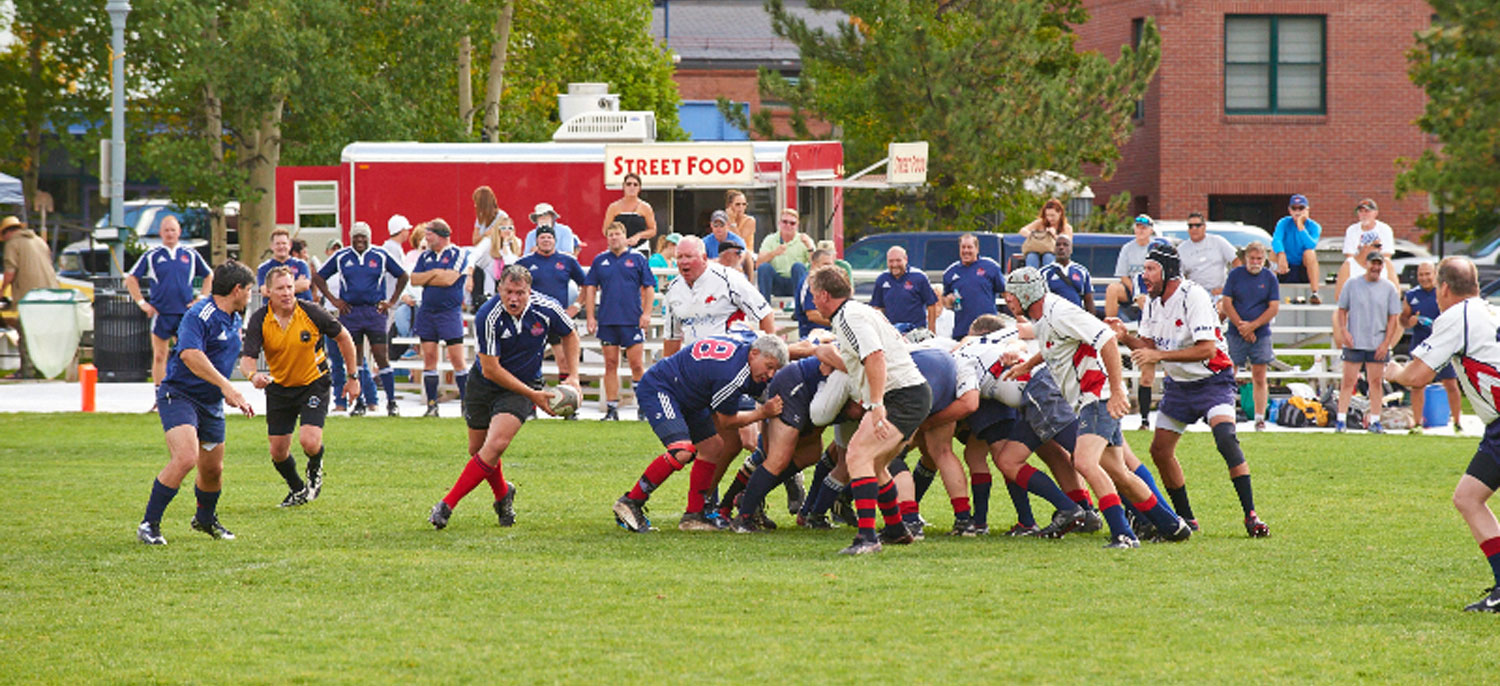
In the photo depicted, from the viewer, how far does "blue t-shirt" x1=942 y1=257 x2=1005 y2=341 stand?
17.0 meters

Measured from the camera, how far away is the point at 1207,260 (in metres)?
17.7

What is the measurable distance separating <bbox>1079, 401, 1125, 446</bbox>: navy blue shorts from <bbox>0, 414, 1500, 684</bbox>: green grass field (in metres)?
0.64

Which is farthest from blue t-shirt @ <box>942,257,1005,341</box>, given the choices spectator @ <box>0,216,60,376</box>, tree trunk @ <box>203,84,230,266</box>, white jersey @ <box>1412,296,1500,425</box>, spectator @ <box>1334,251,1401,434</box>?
tree trunk @ <box>203,84,230,266</box>

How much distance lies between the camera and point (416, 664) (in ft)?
21.2

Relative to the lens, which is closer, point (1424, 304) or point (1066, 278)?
point (1066, 278)

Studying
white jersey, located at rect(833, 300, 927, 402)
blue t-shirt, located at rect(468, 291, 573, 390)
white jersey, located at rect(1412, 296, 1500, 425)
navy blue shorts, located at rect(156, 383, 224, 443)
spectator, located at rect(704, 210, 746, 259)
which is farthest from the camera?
spectator, located at rect(704, 210, 746, 259)

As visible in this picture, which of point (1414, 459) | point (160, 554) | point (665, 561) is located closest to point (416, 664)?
point (665, 561)

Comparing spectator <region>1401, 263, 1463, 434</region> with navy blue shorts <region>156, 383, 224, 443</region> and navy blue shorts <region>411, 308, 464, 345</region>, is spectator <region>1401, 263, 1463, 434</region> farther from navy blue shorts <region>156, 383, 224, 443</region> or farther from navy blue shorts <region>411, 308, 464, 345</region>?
navy blue shorts <region>156, 383, 224, 443</region>

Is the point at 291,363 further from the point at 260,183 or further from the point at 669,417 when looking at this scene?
the point at 260,183

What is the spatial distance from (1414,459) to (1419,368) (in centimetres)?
784

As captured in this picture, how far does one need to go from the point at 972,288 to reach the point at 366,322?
6199 mm

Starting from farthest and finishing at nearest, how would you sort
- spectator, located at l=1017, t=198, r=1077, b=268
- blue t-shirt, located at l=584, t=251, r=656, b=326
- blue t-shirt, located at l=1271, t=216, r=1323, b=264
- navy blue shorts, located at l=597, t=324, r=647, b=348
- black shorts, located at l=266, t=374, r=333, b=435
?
blue t-shirt, located at l=1271, t=216, r=1323, b=264 < spectator, located at l=1017, t=198, r=1077, b=268 < navy blue shorts, located at l=597, t=324, r=647, b=348 < blue t-shirt, located at l=584, t=251, r=656, b=326 < black shorts, located at l=266, t=374, r=333, b=435

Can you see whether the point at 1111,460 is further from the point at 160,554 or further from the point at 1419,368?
the point at 160,554

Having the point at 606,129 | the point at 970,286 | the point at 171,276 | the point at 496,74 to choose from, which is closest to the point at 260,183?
the point at 496,74
